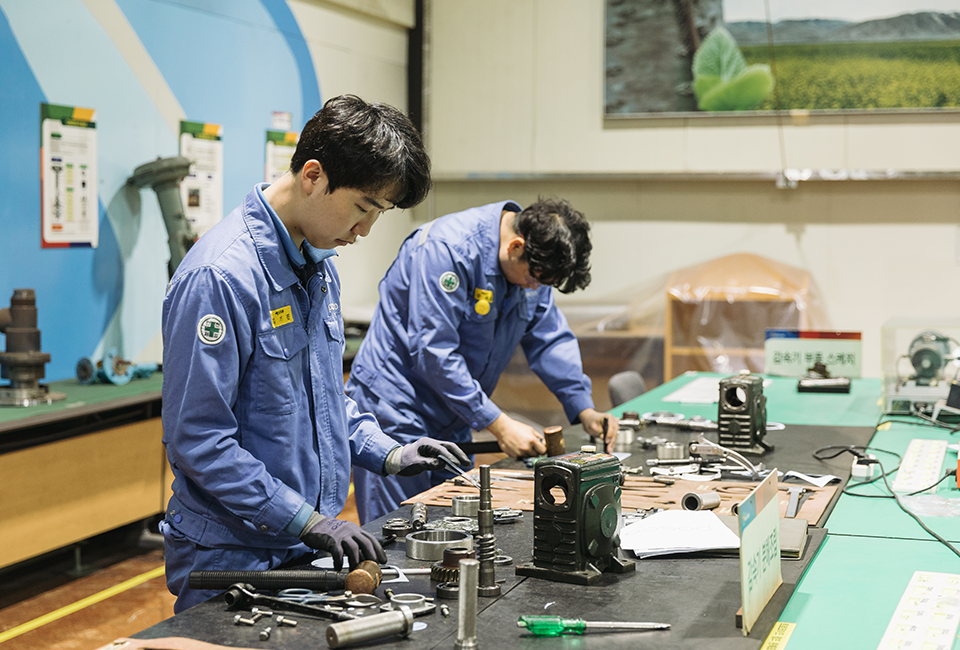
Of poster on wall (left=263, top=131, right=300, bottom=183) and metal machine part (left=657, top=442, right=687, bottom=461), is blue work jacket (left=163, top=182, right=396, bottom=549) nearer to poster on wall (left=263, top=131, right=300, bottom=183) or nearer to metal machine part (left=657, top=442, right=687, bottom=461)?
metal machine part (left=657, top=442, right=687, bottom=461)

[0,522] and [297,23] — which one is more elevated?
[297,23]

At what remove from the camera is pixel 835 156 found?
19.4 feet

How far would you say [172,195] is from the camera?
422 cm

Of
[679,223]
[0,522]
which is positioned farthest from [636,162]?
[0,522]

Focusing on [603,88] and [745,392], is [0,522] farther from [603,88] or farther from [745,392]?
[603,88]

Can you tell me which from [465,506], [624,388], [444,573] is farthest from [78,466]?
[444,573]

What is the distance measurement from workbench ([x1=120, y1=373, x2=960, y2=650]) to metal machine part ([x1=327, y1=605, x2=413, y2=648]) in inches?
0.8

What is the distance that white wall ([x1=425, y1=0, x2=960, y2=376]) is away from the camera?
5871mm

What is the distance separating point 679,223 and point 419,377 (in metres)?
3.92

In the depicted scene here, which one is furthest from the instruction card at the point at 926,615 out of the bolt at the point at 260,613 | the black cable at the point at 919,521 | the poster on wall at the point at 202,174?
the poster on wall at the point at 202,174

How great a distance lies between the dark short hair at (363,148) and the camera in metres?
1.61

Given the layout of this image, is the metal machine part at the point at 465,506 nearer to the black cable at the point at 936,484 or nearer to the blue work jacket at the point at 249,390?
the blue work jacket at the point at 249,390

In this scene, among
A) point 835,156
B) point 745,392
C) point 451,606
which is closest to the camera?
point 451,606

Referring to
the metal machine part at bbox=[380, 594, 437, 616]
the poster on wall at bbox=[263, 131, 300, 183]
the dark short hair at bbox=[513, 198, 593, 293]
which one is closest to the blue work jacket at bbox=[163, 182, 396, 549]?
the metal machine part at bbox=[380, 594, 437, 616]
